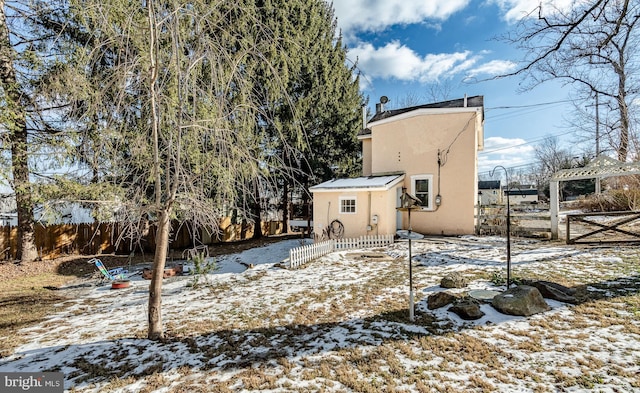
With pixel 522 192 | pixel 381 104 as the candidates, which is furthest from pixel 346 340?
pixel 522 192

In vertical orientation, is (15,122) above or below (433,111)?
below

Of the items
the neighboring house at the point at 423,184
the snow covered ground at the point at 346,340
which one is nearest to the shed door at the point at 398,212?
the neighboring house at the point at 423,184

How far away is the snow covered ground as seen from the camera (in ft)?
10.9

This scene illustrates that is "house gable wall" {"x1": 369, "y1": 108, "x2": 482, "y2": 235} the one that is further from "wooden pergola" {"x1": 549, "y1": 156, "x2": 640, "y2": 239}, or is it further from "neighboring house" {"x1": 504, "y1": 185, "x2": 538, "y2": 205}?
"wooden pergola" {"x1": 549, "y1": 156, "x2": 640, "y2": 239}

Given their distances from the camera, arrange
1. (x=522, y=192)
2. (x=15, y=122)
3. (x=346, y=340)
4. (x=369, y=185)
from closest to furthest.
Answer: (x=346, y=340), (x=15, y=122), (x=369, y=185), (x=522, y=192)

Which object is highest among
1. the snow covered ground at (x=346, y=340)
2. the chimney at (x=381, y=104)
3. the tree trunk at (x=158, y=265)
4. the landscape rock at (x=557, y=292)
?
the chimney at (x=381, y=104)

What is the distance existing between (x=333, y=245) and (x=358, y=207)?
2.33 meters

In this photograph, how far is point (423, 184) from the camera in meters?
13.8

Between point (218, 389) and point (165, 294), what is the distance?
4898 mm

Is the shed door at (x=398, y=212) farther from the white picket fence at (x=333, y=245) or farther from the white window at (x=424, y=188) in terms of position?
the white picket fence at (x=333, y=245)

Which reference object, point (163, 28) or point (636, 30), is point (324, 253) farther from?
point (636, 30)

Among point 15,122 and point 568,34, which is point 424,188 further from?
point 15,122

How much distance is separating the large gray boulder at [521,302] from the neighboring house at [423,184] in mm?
7205

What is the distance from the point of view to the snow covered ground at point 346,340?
3.32 meters
